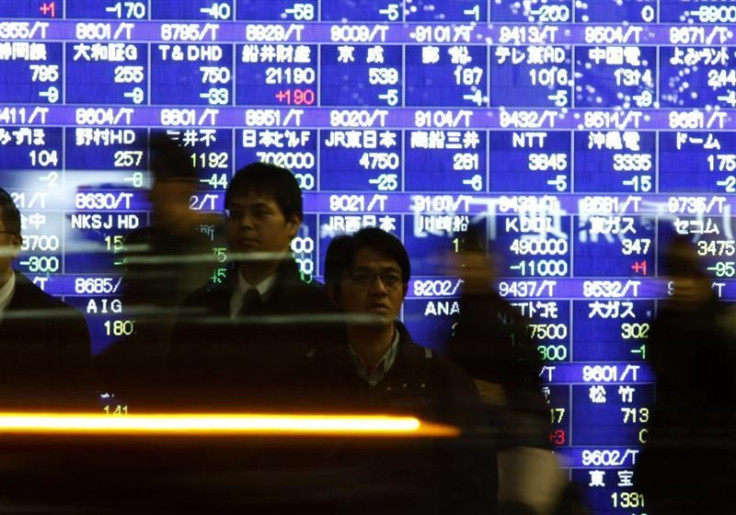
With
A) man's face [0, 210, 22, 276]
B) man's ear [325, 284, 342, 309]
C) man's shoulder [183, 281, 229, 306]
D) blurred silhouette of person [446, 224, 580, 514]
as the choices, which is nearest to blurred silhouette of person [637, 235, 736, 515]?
blurred silhouette of person [446, 224, 580, 514]

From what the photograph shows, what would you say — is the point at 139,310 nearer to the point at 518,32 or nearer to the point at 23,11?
the point at 23,11

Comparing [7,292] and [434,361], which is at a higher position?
[7,292]

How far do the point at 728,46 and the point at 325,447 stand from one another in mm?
1345

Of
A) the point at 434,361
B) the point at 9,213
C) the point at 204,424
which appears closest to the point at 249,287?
the point at 204,424

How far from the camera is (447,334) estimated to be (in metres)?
3.12

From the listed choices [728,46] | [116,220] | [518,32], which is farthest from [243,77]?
[728,46]

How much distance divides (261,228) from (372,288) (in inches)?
11.8

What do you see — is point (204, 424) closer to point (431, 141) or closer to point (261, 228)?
point (261, 228)

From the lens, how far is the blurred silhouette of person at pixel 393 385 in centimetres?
311

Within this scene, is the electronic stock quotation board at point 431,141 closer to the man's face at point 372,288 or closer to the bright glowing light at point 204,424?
the man's face at point 372,288

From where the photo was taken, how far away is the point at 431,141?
121 inches

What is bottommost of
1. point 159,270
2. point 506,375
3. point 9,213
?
point 506,375

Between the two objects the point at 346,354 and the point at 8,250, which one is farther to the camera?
the point at 346,354

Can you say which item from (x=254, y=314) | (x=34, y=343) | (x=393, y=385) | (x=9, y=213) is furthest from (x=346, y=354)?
(x=9, y=213)
